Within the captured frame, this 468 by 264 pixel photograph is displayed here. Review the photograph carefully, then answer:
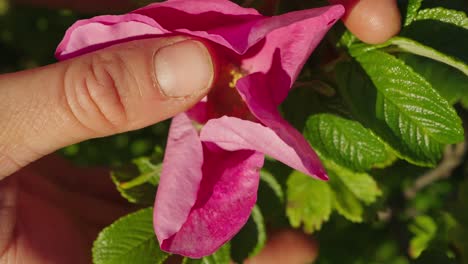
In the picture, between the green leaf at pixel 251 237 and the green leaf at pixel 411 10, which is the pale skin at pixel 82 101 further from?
the green leaf at pixel 251 237

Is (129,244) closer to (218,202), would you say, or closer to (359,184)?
(218,202)

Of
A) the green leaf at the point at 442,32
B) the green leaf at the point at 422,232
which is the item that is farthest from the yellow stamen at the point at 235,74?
the green leaf at the point at 422,232

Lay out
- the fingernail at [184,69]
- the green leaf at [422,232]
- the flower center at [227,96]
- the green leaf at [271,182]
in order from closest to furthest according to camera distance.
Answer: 1. the fingernail at [184,69]
2. the flower center at [227,96]
3. the green leaf at [271,182]
4. the green leaf at [422,232]

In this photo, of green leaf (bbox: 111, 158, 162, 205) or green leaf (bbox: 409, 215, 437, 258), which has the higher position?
green leaf (bbox: 111, 158, 162, 205)

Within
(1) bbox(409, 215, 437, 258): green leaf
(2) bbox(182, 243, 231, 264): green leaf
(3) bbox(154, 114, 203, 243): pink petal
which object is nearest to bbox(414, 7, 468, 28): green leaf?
(3) bbox(154, 114, 203, 243): pink petal

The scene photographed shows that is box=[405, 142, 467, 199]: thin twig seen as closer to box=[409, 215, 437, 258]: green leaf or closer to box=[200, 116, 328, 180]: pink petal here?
box=[409, 215, 437, 258]: green leaf

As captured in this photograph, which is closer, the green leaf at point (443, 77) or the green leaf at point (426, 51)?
the green leaf at point (426, 51)

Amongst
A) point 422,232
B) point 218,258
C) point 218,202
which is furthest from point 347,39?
point 422,232
